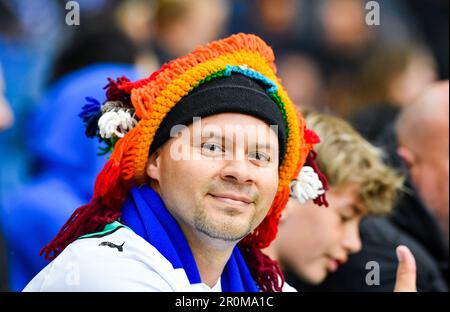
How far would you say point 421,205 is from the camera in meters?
4.56

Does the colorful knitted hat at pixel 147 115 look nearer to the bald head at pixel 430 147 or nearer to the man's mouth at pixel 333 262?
the man's mouth at pixel 333 262

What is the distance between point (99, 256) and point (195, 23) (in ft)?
12.1

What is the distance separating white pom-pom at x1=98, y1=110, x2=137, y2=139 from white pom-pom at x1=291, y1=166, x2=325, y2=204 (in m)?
0.68

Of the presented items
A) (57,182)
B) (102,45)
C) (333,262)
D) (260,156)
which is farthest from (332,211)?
(102,45)

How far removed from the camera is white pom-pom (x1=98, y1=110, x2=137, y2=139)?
9.66ft

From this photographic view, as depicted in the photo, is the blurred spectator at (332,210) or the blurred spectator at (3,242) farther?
the blurred spectator at (332,210)

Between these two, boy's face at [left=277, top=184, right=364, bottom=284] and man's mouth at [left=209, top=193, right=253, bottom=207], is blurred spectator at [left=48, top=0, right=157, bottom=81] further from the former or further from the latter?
man's mouth at [left=209, top=193, right=253, bottom=207]

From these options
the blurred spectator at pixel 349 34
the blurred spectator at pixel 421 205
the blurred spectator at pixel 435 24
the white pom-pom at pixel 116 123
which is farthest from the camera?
the blurred spectator at pixel 349 34

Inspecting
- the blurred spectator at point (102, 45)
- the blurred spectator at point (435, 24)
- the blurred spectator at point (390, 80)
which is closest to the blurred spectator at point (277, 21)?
the blurred spectator at point (435, 24)

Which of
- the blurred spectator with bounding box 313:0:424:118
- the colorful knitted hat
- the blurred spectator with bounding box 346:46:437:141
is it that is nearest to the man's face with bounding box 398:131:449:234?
the blurred spectator with bounding box 346:46:437:141

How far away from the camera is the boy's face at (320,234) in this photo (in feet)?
13.5

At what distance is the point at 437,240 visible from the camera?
459 cm

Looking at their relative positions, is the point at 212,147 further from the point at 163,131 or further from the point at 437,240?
the point at 437,240
